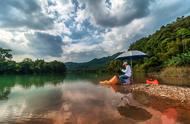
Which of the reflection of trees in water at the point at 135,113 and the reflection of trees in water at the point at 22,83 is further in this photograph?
the reflection of trees in water at the point at 22,83

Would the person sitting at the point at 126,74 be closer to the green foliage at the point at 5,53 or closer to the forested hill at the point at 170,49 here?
the forested hill at the point at 170,49

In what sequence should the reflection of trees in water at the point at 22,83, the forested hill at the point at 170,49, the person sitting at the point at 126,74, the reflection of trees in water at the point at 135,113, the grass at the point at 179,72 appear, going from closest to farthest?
the reflection of trees in water at the point at 135,113
the person sitting at the point at 126,74
the reflection of trees in water at the point at 22,83
the grass at the point at 179,72
the forested hill at the point at 170,49

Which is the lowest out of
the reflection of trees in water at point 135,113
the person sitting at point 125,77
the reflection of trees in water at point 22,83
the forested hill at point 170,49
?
the reflection of trees in water at point 135,113

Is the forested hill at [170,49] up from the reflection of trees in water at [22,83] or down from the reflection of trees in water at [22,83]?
up

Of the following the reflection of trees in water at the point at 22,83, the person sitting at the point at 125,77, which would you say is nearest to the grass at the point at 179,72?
the reflection of trees in water at the point at 22,83

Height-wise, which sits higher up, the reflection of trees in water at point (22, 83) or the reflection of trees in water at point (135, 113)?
the reflection of trees in water at point (22, 83)

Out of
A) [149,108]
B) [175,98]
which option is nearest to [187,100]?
[175,98]

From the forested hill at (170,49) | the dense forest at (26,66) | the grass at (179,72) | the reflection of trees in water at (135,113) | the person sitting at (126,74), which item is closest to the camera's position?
the reflection of trees in water at (135,113)

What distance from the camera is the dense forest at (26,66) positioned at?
86.7 meters

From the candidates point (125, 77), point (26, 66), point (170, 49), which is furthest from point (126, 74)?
point (26, 66)

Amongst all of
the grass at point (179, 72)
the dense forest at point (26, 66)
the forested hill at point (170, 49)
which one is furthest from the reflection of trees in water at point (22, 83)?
the dense forest at point (26, 66)

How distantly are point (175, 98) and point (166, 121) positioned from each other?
13.9ft

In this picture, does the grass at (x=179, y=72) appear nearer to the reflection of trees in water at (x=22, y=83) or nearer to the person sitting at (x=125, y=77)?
the reflection of trees in water at (x=22, y=83)

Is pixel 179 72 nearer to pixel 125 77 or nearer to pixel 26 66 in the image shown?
pixel 125 77
